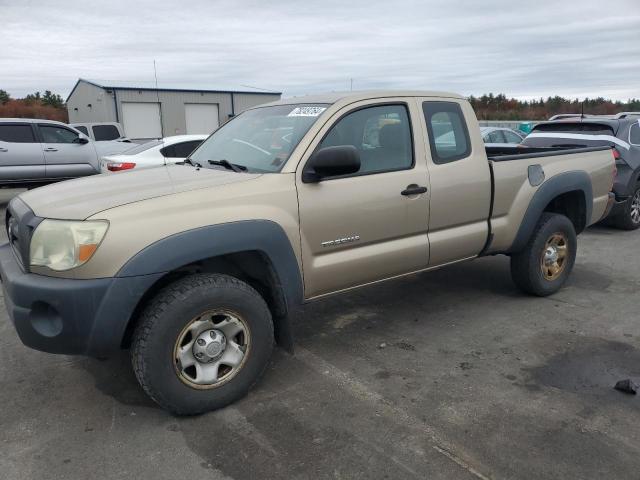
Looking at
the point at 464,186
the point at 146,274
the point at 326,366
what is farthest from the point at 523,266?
the point at 146,274

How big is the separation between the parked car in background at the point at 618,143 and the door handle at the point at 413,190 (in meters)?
5.25

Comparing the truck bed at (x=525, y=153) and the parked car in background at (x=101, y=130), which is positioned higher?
the parked car in background at (x=101, y=130)

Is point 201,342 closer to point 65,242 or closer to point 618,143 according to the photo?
point 65,242

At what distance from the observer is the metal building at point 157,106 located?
28516 millimetres

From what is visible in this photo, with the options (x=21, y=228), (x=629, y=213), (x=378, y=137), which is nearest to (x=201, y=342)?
(x=21, y=228)

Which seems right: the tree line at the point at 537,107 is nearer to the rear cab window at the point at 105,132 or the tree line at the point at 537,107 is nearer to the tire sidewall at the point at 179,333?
the rear cab window at the point at 105,132

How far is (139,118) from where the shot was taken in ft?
95.7

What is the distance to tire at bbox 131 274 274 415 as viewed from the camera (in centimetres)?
295

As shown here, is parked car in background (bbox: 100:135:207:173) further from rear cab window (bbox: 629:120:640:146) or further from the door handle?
rear cab window (bbox: 629:120:640:146)

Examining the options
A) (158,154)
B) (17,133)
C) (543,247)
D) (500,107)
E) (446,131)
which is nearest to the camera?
(446,131)

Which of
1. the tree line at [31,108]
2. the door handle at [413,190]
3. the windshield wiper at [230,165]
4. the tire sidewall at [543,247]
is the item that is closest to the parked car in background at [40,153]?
the windshield wiper at [230,165]

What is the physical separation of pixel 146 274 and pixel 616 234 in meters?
7.57

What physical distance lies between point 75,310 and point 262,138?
177 centimetres

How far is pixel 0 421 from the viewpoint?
3154mm
